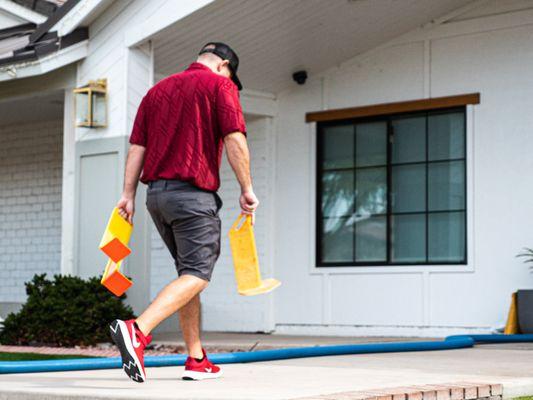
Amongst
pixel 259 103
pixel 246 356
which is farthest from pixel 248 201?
pixel 259 103

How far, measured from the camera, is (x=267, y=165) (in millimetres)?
11172

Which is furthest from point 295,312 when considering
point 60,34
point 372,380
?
point 372,380

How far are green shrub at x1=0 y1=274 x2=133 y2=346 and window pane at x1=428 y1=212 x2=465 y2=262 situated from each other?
10.1 ft

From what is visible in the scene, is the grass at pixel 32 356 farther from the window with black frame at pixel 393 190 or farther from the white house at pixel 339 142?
the window with black frame at pixel 393 190

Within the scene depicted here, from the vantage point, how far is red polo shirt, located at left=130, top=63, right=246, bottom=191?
15.3 ft

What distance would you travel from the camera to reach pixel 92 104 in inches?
374

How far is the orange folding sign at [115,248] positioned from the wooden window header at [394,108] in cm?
579

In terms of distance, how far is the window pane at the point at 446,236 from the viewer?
9898mm

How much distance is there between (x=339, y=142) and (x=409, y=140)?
83 cm

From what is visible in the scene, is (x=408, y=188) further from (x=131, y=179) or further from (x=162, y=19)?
(x=131, y=179)

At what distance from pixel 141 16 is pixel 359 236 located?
10.3 feet

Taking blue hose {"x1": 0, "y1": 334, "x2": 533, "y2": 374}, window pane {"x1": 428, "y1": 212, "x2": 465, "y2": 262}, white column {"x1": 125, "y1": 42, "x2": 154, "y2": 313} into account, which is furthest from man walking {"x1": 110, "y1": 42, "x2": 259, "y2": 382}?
window pane {"x1": 428, "y1": 212, "x2": 465, "y2": 262}

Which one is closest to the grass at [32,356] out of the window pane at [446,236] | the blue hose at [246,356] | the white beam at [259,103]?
the blue hose at [246,356]

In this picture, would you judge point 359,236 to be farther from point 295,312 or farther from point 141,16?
point 141,16
